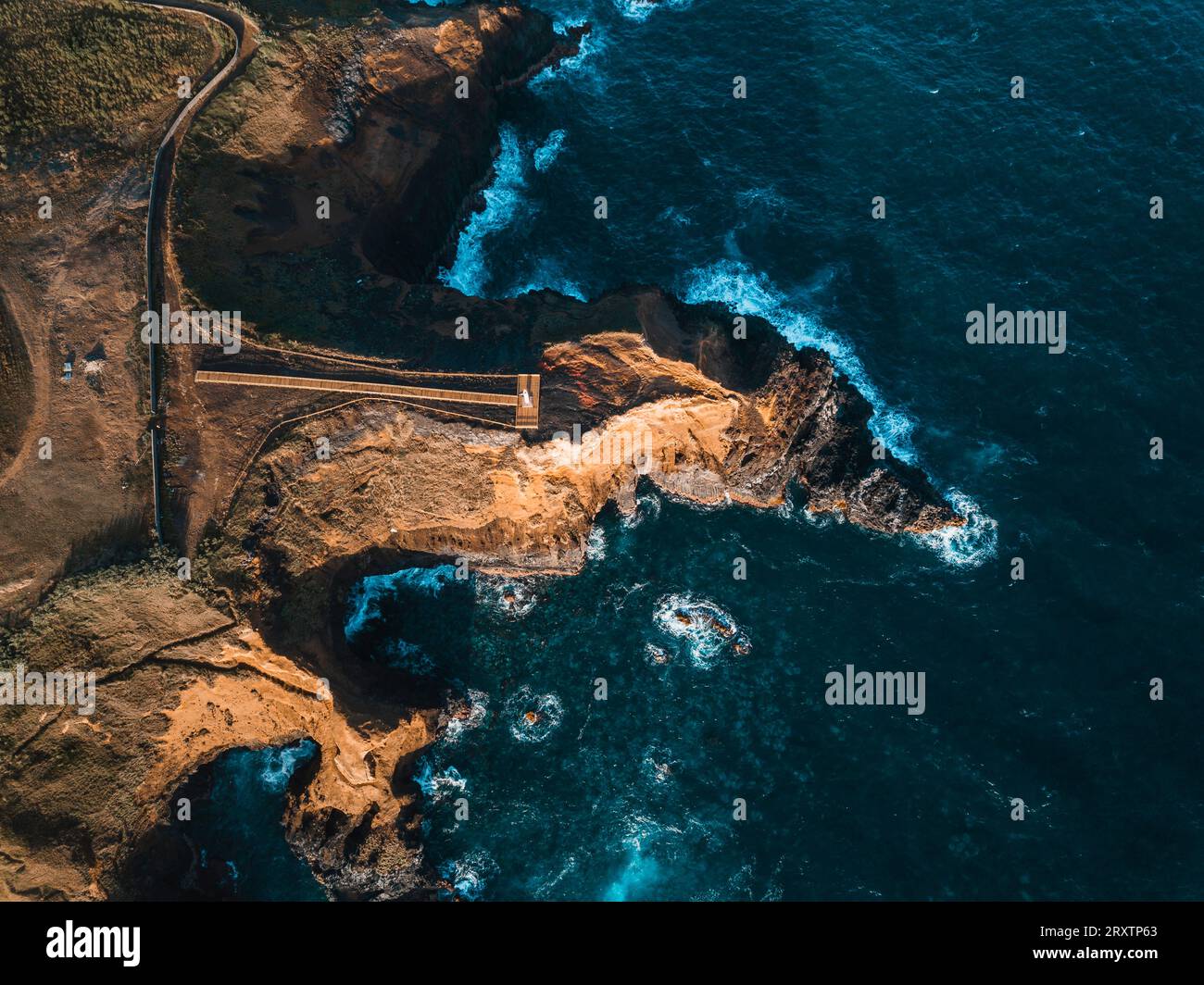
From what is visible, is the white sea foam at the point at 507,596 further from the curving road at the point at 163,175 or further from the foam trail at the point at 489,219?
the foam trail at the point at 489,219

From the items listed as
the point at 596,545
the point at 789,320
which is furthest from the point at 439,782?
the point at 789,320

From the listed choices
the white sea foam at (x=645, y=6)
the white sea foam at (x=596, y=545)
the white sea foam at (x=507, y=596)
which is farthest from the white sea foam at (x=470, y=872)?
the white sea foam at (x=645, y=6)

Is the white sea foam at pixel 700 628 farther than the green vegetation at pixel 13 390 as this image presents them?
A: Yes

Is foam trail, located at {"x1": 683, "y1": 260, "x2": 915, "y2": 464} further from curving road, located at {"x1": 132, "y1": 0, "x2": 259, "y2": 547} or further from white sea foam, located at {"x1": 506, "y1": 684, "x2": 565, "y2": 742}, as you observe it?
curving road, located at {"x1": 132, "y1": 0, "x2": 259, "y2": 547}

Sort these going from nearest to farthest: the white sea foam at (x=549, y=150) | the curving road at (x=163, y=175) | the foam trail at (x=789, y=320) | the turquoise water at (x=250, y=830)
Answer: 1. the turquoise water at (x=250, y=830)
2. the curving road at (x=163, y=175)
3. the foam trail at (x=789, y=320)
4. the white sea foam at (x=549, y=150)

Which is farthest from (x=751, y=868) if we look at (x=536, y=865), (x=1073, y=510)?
(x=1073, y=510)

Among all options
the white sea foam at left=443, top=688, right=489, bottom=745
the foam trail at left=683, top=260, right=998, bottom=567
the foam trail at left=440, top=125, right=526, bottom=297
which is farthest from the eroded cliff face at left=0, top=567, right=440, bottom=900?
the foam trail at left=683, top=260, right=998, bottom=567
